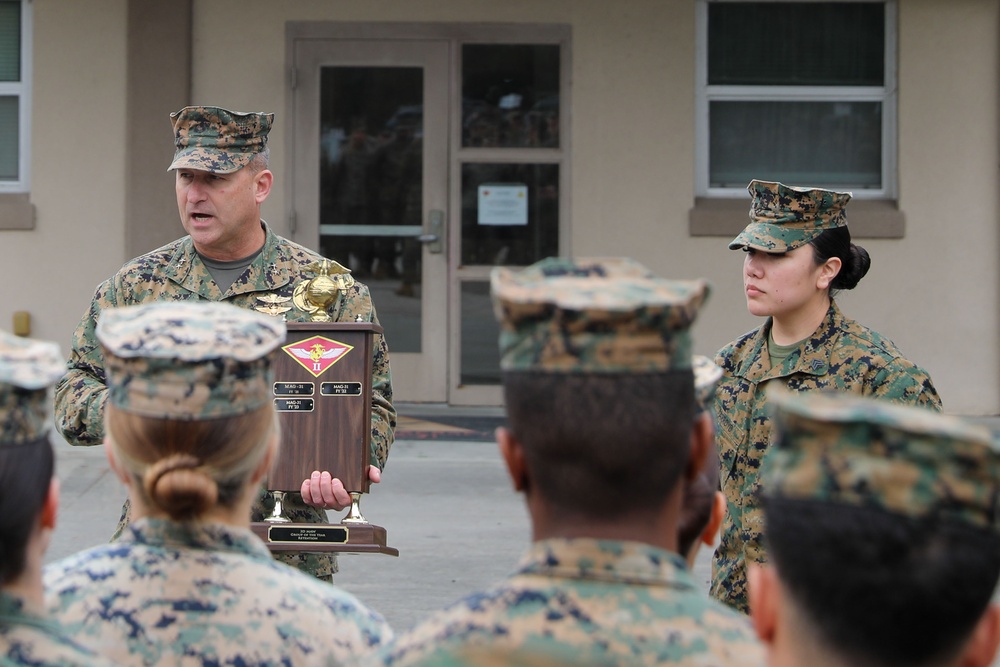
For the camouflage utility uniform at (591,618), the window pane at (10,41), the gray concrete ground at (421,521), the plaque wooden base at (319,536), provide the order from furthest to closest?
the window pane at (10,41), the gray concrete ground at (421,521), the plaque wooden base at (319,536), the camouflage utility uniform at (591,618)

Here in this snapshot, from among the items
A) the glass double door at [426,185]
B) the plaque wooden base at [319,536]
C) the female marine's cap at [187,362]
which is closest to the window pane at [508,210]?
the glass double door at [426,185]

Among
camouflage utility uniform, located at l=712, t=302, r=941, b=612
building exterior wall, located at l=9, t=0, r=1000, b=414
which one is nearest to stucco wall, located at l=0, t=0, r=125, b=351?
building exterior wall, located at l=9, t=0, r=1000, b=414

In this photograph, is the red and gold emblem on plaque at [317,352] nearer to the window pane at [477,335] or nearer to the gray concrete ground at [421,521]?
the gray concrete ground at [421,521]

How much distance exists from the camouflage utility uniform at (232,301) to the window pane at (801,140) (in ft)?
21.4

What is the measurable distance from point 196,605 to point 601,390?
740mm

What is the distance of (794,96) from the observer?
10.3m

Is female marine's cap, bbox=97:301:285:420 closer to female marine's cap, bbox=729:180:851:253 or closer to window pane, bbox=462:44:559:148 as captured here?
female marine's cap, bbox=729:180:851:253

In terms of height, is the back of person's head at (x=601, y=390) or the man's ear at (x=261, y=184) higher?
the man's ear at (x=261, y=184)

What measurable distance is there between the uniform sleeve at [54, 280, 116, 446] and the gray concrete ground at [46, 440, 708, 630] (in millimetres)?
2330

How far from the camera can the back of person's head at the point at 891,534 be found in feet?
5.23

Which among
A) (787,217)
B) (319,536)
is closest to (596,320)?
(319,536)

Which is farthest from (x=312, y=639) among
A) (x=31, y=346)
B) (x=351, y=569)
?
(x=351, y=569)

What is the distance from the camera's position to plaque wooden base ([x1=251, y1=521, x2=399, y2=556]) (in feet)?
12.1

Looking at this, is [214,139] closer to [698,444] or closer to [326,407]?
[326,407]
